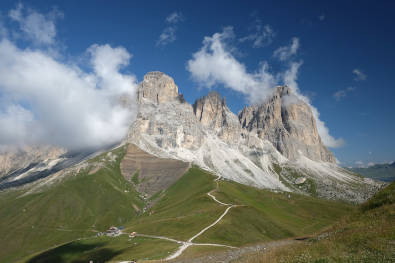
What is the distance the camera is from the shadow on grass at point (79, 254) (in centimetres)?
8355

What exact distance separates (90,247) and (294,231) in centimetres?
9240

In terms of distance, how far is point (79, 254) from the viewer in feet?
321

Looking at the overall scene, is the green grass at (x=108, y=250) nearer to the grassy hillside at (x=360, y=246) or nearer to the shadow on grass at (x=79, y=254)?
the shadow on grass at (x=79, y=254)

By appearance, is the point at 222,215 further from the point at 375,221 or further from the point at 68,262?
the point at 375,221

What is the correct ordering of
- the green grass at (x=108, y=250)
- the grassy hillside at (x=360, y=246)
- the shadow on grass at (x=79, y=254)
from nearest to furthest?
the grassy hillside at (x=360, y=246)
the green grass at (x=108, y=250)
the shadow on grass at (x=79, y=254)

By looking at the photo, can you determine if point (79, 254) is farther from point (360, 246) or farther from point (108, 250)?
point (360, 246)

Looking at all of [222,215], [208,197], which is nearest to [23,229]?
[208,197]

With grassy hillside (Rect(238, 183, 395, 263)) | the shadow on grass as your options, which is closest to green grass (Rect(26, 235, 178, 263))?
the shadow on grass

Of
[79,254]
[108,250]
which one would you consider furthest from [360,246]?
[79,254]

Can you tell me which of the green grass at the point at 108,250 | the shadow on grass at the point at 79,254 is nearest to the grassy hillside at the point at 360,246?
the green grass at the point at 108,250

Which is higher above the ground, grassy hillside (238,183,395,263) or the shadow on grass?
grassy hillside (238,183,395,263)

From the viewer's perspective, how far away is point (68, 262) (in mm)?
94125

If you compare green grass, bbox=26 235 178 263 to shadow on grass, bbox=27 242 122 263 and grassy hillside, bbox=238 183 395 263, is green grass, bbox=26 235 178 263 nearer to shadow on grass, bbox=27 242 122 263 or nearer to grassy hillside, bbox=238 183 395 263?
shadow on grass, bbox=27 242 122 263

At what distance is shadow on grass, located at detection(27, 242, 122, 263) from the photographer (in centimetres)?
8355
